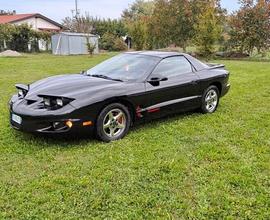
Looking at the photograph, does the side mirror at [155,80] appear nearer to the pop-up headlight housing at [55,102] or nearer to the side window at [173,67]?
the side window at [173,67]

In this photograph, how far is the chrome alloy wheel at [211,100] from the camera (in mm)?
6328

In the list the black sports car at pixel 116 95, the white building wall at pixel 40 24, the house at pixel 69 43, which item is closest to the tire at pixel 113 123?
the black sports car at pixel 116 95

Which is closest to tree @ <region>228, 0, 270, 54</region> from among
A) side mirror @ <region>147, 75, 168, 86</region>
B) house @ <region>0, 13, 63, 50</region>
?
side mirror @ <region>147, 75, 168, 86</region>

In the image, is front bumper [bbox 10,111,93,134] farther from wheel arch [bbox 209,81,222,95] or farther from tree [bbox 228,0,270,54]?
tree [bbox 228,0,270,54]

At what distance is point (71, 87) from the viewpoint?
4.62 metres

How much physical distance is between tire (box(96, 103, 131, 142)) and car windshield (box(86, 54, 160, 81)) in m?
0.60

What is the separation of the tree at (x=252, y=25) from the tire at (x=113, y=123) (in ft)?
64.4

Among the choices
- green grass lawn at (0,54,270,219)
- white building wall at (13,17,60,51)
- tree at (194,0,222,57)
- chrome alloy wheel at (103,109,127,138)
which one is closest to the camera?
green grass lawn at (0,54,270,219)

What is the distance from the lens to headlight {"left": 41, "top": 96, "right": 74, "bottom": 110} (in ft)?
14.1

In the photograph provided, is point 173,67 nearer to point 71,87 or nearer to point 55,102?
point 71,87

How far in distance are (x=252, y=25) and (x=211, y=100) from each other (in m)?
17.7

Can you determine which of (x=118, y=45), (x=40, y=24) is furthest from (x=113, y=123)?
(x=40, y=24)

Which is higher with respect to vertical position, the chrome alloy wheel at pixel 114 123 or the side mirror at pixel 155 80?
the side mirror at pixel 155 80

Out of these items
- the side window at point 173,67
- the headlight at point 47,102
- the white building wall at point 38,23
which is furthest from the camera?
the white building wall at point 38,23
